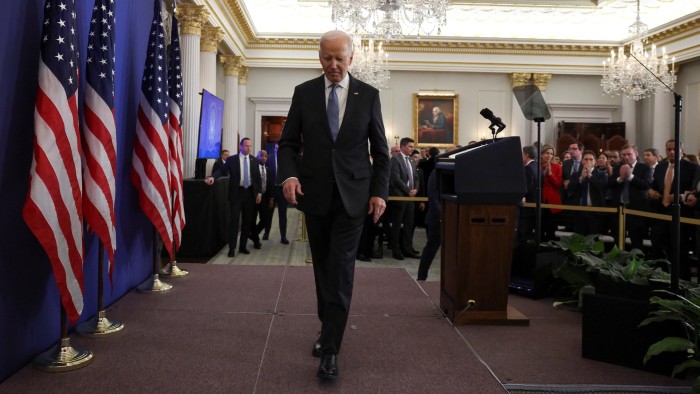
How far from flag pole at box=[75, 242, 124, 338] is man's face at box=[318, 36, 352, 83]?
5.58ft

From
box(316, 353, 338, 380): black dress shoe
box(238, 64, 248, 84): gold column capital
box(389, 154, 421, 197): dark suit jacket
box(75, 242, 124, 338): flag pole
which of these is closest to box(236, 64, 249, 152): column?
box(238, 64, 248, 84): gold column capital

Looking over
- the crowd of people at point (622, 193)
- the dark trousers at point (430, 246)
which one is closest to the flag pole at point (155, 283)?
the dark trousers at point (430, 246)

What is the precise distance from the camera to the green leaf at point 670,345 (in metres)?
2.52

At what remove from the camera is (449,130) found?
16625mm

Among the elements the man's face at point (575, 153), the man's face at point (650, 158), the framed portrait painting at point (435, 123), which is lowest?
the man's face at point (650, 158)

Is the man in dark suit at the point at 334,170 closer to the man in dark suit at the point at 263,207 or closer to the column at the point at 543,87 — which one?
the man in dark suit at the point at 263,207

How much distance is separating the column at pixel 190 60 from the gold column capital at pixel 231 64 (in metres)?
4.67

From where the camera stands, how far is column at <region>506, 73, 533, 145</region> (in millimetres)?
16438

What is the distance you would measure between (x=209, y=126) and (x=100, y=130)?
16.6 feet

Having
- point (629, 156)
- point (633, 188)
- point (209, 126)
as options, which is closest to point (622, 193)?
point (633, 188)

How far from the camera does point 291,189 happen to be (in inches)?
102

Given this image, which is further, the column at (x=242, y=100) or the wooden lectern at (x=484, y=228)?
the column at (x=242, y=100)

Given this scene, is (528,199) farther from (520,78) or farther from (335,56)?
(520,78)

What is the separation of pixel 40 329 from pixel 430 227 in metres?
3.32
